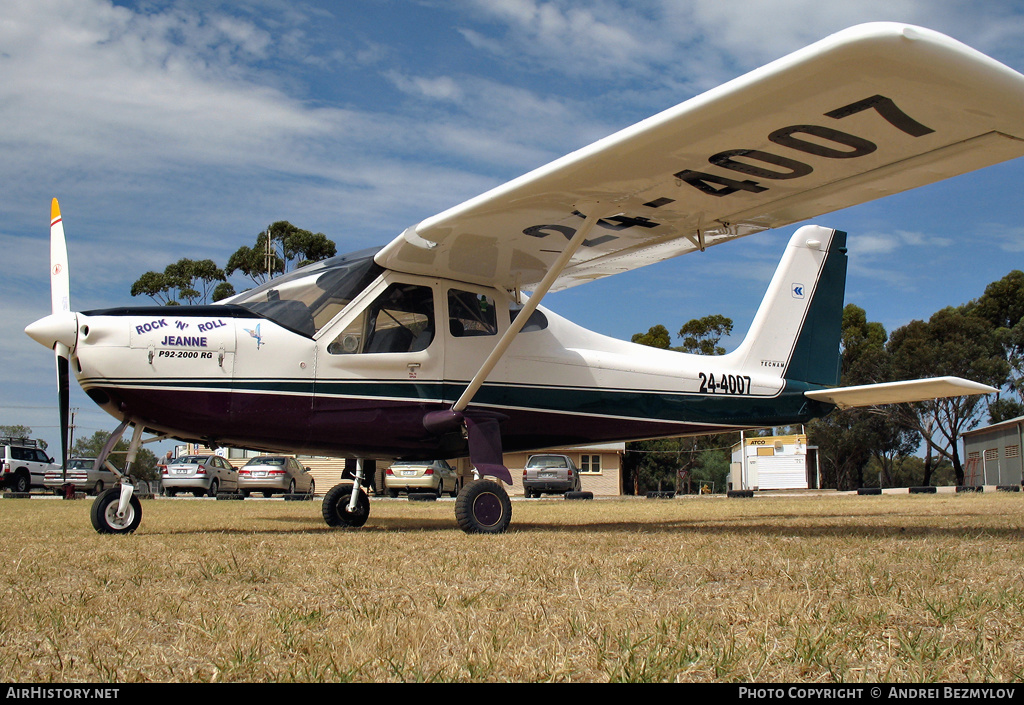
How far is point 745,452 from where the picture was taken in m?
33.8

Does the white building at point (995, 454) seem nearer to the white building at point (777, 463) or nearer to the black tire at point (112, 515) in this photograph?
the white building at point (777, 463)

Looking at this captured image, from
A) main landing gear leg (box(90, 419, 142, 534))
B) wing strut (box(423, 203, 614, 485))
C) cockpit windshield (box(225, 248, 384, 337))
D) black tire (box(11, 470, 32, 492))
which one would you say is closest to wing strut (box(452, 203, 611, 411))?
wing strut (box(423, 203, 614, 485))

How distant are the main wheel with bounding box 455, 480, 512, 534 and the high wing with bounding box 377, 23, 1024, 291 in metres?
2.12

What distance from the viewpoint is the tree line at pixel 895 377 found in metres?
48.2

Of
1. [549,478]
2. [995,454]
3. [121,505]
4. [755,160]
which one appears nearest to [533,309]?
[755,160]

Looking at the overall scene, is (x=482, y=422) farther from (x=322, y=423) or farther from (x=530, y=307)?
(x=322, y=423)

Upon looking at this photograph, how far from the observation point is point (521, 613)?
2865 mm

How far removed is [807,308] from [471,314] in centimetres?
479

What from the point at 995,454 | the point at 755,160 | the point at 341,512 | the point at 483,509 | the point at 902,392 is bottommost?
the point at 995,454

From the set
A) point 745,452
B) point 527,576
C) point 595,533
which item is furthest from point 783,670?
point 745,452

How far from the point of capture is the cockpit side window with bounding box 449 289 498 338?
7660mm

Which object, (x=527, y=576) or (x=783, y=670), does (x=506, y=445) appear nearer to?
(x=527, y=576)

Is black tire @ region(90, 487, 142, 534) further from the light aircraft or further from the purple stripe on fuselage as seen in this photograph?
the purple stripe on fuselage

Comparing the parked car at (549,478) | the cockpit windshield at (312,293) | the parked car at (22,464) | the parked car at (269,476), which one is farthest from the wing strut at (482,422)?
the parked car at (22,464)
